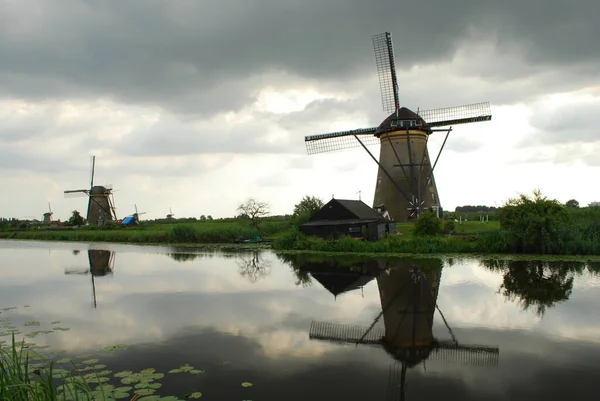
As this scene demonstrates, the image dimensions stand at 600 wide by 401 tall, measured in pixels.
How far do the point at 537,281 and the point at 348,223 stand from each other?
51.6 ft

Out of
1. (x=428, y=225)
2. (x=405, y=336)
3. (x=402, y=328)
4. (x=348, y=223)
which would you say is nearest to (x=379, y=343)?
(x=405, y=336)

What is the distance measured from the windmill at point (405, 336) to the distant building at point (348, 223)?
16713mm

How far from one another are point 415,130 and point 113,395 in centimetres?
3187

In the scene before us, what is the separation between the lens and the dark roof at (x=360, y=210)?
102ft

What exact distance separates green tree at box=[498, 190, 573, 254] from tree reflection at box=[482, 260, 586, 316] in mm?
2732

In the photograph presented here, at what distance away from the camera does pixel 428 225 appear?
1069 inches

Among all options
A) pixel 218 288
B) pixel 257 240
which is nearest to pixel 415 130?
pixel 257 240

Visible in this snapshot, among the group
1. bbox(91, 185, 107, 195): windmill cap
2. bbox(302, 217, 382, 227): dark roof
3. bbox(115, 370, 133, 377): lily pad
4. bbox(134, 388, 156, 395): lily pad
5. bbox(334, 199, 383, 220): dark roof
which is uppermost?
bbox(91, 185, 107, 195): windmill cap

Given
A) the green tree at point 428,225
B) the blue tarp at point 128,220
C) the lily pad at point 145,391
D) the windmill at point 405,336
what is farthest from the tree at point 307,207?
the blue tarp at point 128,220

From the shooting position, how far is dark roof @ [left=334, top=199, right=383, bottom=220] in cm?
3119

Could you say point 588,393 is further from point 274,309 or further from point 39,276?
point 39,276

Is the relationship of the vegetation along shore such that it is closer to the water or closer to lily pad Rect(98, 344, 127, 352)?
the water

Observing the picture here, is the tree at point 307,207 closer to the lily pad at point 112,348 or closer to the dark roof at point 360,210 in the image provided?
the dark roof at point 360,210

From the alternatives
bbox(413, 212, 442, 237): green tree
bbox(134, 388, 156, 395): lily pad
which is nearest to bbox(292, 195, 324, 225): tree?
bbox(413, 212, 442, 237): green tree
